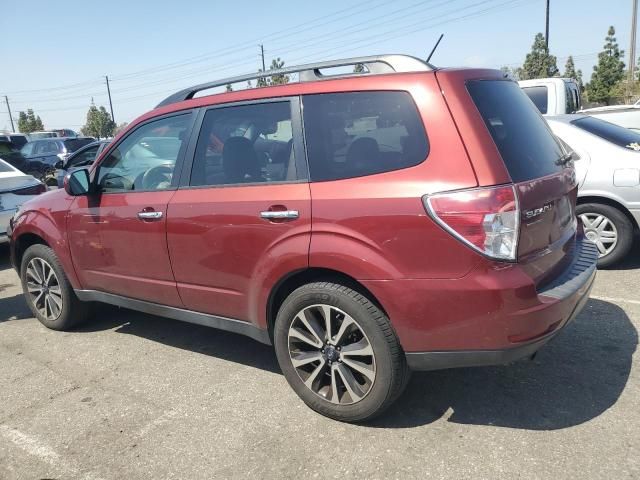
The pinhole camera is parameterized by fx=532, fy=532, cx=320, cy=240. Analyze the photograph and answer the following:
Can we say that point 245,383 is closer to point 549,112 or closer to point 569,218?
point 569,218

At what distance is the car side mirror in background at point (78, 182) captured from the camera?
403 cm

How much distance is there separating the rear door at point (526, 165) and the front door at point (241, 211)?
93 centimetres

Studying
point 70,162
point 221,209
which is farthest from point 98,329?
point 70,162

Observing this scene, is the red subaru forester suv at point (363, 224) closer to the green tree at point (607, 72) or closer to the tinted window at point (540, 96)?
the tinted window at point (540, 96)

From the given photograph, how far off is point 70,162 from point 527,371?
33.7ft

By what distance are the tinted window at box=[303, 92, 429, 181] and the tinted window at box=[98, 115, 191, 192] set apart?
110 cm

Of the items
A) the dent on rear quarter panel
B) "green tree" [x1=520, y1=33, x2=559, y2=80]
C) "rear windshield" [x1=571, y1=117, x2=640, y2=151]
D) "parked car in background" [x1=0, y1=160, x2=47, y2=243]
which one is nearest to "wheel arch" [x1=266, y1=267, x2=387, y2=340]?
the dent on rear quarter panel

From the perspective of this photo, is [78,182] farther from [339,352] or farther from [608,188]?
[608,188]

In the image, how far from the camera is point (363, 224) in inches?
104

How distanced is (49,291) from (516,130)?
4007mm

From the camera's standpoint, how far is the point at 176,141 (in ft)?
12.0

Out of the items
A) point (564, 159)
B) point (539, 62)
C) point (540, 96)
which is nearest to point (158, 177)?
point (564, 159)

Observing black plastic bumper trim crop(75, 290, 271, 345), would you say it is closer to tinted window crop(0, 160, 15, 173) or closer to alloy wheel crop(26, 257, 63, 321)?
alloy wheel crop(26, 257, 63, 321)

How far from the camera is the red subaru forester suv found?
2461 mm
